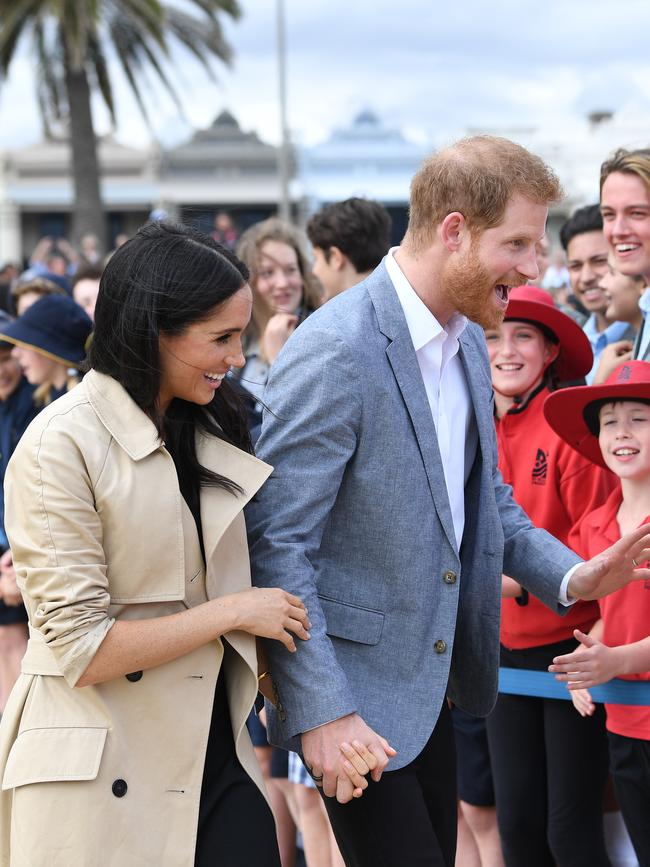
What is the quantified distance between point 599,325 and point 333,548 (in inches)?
108

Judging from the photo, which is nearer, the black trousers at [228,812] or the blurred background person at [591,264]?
the black trousers at [228,812]

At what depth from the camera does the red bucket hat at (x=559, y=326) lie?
3771 millimetres

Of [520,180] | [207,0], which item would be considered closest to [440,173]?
[520,180]

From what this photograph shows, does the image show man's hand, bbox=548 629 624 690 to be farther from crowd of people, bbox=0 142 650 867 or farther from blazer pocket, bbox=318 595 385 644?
blazer pocket, bbox=318 595 385 644

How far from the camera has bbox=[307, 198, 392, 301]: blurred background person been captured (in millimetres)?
4793

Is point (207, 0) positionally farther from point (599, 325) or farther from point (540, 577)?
point (540, 577)

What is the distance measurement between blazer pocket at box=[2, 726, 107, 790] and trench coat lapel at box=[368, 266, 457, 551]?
2.96ft

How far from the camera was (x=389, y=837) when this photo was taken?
256cm

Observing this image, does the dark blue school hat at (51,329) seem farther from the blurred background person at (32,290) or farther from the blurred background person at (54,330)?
the blurred background person at (32,290)

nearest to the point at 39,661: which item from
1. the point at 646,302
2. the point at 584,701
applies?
the point at 584,701

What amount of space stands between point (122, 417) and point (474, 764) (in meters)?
2.32

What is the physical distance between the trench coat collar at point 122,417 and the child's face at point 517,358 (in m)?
1.75

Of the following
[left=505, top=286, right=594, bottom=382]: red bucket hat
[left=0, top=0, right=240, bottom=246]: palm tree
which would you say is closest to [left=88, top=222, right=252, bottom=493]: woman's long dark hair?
[left=505, top=286, right=594, bottom=382]: red bucket hat

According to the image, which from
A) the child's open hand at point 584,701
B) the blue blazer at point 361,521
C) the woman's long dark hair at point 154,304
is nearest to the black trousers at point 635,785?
the child's open hand at point 584,701
